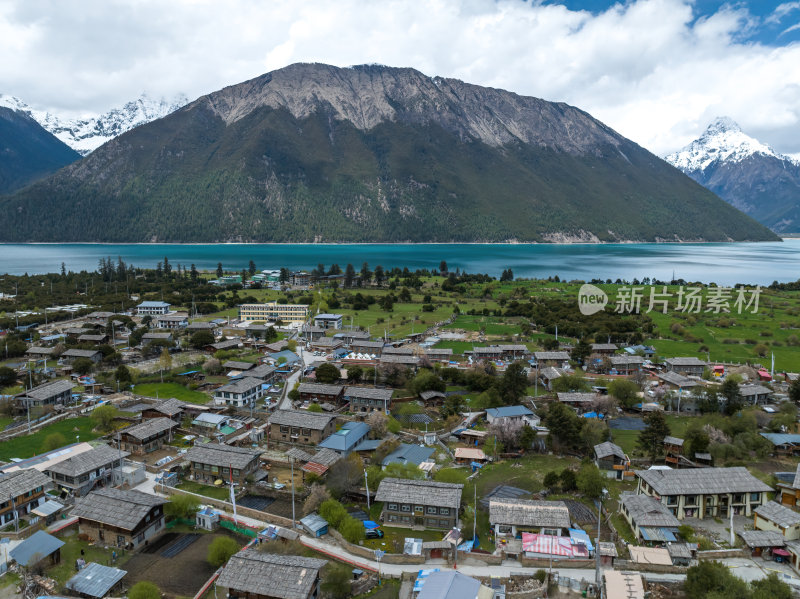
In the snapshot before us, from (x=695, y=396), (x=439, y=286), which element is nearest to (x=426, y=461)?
(x=695, y=396)

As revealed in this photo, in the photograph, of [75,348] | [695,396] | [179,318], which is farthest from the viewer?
[179,318]

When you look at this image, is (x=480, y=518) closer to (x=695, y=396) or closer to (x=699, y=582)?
(x=699, y=582)

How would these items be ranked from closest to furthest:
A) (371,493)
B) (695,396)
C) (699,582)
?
(699,582) < (371,493) < (695,396)

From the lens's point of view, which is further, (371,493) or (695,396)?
(695,396)

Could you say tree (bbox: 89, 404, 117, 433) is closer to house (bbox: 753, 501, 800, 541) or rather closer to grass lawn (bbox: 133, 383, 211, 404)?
grass lawn (bbox: 133, 383, 211, 404)

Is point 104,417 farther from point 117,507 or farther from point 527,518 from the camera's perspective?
point 527,518

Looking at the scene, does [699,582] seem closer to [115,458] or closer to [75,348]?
[115,458]

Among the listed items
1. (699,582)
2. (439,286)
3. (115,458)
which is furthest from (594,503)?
(439,286)
